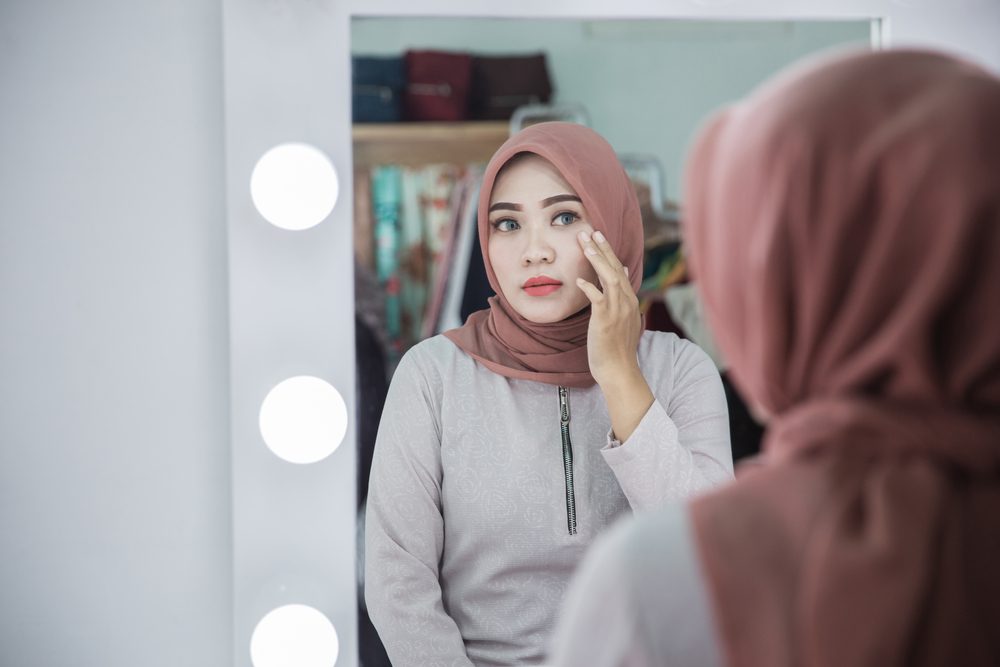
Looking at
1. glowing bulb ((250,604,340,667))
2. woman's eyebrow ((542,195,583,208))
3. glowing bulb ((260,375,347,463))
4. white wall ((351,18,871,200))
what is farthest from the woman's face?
glowing bulb ((250,604,340,667))

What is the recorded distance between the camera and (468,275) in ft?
3.17

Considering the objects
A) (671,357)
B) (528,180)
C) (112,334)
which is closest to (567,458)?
(671,357)

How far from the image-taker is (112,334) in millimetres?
983

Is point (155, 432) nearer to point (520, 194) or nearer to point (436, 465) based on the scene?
point (436, 465)

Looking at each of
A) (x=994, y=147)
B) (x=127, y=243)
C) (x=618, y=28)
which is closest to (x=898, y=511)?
(x=994, y=147)

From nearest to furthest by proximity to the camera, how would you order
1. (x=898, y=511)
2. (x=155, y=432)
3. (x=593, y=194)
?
(x=898, y=511) < (x=593, y=194) < (x=155, y=432)

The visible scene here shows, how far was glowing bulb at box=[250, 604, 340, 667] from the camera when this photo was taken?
98cm

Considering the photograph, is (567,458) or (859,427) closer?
(859,427)

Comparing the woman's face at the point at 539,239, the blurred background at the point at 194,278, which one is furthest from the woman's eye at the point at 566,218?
the blurred background at the point at 194,278

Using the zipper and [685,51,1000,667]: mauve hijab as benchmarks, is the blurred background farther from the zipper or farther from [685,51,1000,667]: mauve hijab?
[685,51,1000,667]: mauve hijab

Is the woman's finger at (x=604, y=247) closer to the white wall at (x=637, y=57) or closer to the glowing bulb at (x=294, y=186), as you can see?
the white wall at (x=637, y=57)

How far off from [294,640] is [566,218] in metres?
0.53

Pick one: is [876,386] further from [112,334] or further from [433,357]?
[112,334]

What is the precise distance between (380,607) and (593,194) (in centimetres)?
45
